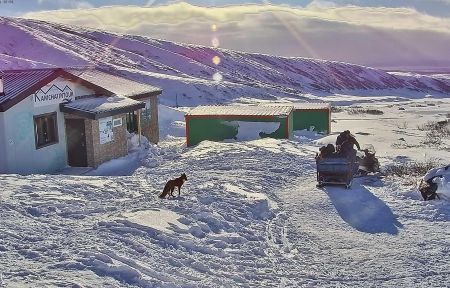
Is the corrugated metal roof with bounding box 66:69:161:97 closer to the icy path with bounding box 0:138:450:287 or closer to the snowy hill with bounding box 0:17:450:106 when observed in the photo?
the icy path with bounding box 0:138:450:287

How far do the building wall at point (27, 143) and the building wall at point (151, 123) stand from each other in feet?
21.6

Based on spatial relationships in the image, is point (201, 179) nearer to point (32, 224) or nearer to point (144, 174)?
point (144, 174)

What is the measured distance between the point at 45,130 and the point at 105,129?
91.5 inches

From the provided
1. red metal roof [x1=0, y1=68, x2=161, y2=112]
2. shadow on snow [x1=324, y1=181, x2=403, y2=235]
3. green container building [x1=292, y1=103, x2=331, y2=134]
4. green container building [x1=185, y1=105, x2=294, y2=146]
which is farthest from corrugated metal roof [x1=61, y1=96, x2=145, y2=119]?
green container building [x1=292, y1=103, x2=331, y2=134]

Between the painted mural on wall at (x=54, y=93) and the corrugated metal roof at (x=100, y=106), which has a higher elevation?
the painted mural on wall at (x=54, y=93)

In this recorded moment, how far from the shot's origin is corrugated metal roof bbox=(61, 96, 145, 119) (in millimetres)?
18203

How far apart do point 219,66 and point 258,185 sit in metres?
105

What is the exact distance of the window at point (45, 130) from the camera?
17.5 m

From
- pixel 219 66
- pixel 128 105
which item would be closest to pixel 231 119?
pixel 128 105

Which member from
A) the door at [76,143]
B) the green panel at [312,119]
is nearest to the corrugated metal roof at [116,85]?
the door at [76,143]

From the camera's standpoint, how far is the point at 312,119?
2817 cm

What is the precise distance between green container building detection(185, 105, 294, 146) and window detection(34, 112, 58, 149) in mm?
6573

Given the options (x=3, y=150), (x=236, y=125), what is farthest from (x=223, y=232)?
(x=236, y=125)

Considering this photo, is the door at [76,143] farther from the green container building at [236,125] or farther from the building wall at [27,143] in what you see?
the green container building at [236,125]
